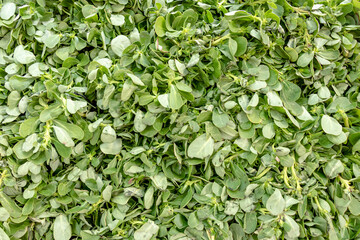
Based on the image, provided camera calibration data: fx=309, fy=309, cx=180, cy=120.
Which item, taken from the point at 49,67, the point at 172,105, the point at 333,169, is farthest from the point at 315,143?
the point at 49,67

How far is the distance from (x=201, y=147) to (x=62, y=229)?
1.22 ft

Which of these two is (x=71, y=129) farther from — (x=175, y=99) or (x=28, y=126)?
(x=175, y=99)

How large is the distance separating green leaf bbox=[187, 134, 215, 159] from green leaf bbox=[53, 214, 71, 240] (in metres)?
0.33

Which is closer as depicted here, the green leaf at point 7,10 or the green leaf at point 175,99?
the green leaf at point 175,99

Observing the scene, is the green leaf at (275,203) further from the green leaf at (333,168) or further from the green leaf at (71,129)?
the green leaf at (71,129)

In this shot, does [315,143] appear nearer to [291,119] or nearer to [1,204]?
[291,119]

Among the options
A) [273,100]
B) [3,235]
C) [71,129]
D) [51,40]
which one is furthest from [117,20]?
[3,235]

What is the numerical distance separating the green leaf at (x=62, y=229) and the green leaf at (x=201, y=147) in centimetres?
33

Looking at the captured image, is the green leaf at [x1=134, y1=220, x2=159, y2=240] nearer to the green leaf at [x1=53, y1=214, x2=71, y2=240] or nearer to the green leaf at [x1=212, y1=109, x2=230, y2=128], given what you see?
the green leaf at [x1=53, y1=214, x2=71, y2=240]

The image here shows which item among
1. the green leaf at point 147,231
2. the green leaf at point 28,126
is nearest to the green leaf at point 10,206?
the green leaf at point 28,126

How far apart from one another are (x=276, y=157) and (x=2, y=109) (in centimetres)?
66

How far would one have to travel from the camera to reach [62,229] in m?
0.71

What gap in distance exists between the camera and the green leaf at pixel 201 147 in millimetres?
676

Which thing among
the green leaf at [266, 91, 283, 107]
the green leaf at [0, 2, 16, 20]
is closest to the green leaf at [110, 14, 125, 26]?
the green leaf at [0, 2, 16, 20]
